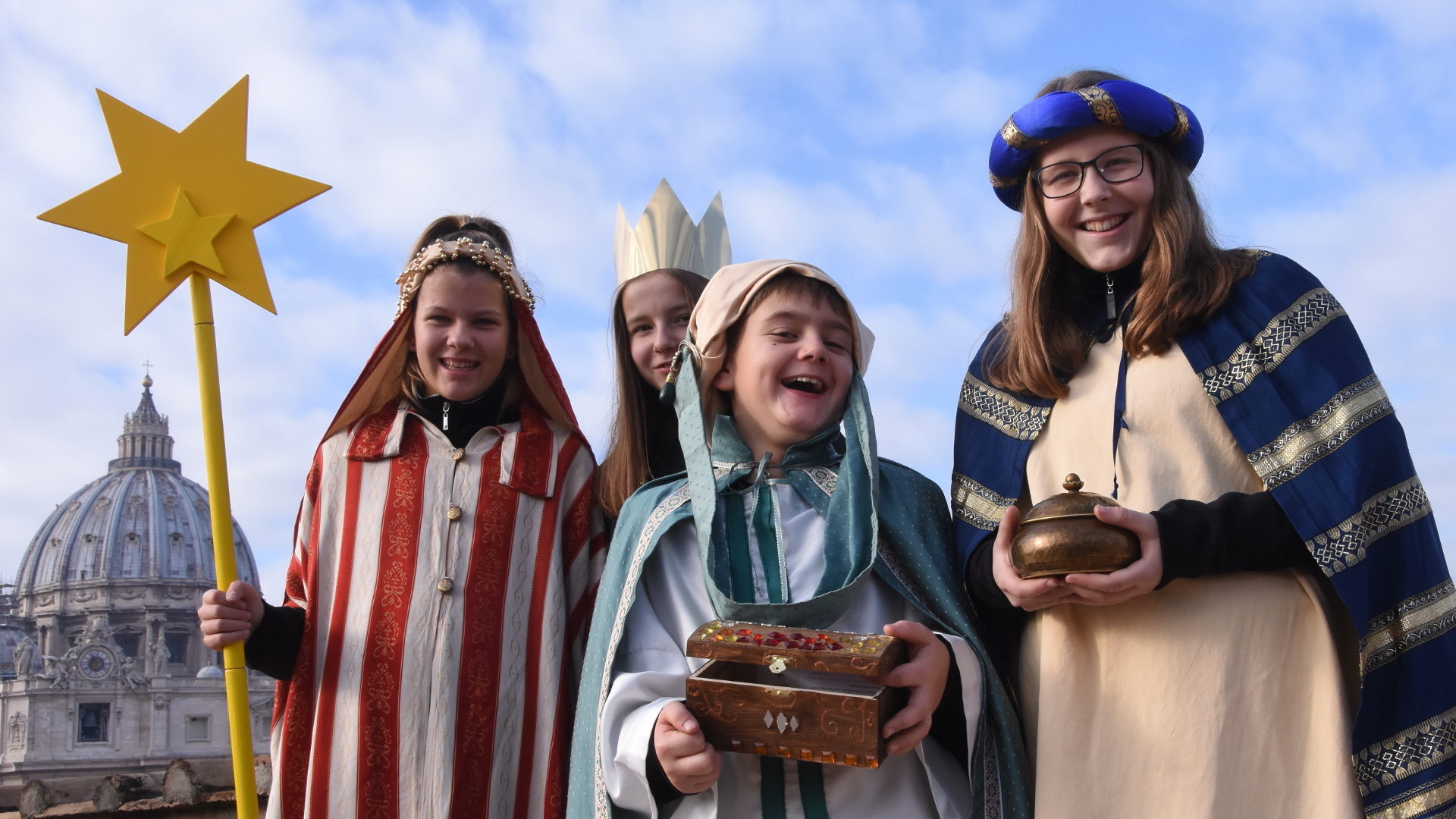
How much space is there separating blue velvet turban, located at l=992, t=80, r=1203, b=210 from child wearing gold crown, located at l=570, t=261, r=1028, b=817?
0.53 m

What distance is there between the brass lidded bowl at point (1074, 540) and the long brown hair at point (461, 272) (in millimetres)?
1765

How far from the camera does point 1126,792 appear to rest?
2619 mm

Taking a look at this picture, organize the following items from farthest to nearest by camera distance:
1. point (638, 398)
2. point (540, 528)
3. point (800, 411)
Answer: point (638, 398), point (540, 528), point (800, 411)

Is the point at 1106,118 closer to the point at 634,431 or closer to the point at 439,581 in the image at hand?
the point at 634,431

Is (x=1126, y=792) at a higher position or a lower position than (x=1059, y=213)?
lower

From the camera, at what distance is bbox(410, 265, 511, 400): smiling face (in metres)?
3.60

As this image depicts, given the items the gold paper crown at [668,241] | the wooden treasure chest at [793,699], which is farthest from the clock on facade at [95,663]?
the wooden treasure chest at [793,699]

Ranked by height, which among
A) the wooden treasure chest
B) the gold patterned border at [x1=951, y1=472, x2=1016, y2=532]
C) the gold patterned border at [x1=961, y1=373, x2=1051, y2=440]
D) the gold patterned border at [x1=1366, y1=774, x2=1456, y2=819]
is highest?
the gold patterned border at [x1=961, y1=373, x2=1051, y2=440]

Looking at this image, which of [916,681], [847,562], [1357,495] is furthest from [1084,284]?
[916,681]

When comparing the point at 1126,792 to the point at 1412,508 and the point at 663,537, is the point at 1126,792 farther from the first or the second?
the point at 663,537

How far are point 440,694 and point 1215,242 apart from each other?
84.1 inches

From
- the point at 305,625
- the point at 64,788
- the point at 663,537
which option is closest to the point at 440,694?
the point at 305,625

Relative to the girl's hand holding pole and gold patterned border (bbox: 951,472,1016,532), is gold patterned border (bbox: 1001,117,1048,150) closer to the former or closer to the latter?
gold patterned border (bbox: 951,472,1016,532)

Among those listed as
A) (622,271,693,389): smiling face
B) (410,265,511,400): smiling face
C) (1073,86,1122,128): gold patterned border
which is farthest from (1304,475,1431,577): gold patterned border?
(410,265,511,400): smiling face
